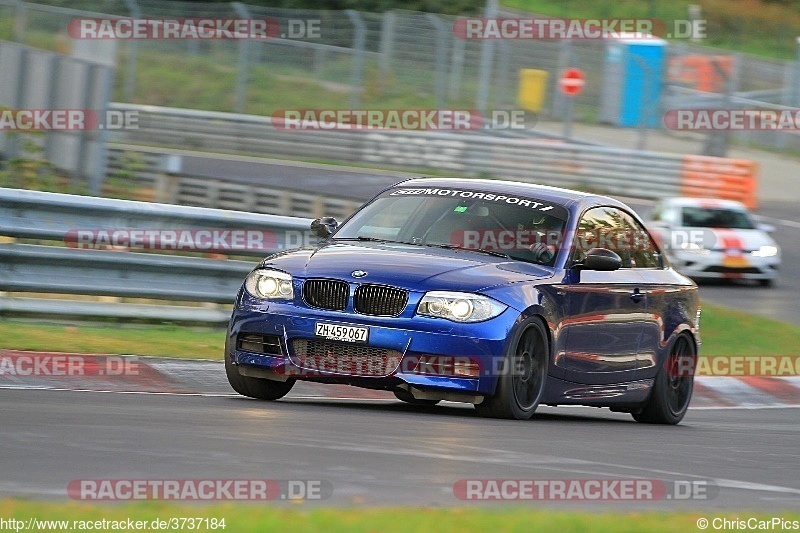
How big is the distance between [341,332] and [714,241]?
606 inches

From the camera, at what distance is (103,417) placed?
778 cm

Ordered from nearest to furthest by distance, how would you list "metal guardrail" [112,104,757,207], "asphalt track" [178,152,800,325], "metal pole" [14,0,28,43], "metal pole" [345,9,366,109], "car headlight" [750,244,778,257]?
"car headlight" [750,244,778,257]
"asphalt track" [178,152,800,325]
"metal pole" [14,0,28,43]
"metal guardrail" [112,104,757,207]
"metal pole" [345,9,366,109]

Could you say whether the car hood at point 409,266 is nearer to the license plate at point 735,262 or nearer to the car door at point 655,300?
the car door at point 655,300

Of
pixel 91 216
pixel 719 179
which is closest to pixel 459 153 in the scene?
pixel 719 179

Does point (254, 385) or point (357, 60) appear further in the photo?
point (357, 60)

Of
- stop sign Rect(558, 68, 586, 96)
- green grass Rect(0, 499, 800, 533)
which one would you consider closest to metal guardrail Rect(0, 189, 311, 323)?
green grass Rect(0, 499, 800, 533)

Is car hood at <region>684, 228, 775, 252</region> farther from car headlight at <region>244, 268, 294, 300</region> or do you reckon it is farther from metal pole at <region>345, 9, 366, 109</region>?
car headlight at <region>244, 268, 294, 300</region>

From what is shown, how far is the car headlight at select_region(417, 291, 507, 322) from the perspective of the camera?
9000 millimetres

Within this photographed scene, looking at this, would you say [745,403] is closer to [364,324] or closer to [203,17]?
[364,324]

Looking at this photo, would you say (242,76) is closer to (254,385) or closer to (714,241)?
(714,241)

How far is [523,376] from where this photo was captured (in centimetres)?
930

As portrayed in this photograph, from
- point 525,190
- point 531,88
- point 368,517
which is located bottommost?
point 368,517

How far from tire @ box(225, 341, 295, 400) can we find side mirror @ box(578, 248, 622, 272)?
1.93 meters

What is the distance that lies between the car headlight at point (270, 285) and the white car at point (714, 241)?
14263 mm
